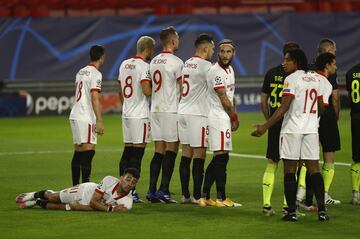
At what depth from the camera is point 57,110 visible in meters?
34.6

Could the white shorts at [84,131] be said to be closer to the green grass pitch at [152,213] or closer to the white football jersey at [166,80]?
the white football jersey at [166,80]

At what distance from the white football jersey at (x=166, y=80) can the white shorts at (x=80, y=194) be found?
2123 millimetres

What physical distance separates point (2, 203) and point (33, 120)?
733 inches

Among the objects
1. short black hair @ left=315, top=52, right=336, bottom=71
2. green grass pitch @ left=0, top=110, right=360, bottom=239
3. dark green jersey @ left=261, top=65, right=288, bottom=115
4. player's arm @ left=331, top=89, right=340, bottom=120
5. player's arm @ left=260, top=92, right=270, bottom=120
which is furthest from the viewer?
player's arm @ left=331, top=89, right=340, bottom=120

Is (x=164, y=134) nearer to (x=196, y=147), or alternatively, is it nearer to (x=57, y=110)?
(x=196, y=147)

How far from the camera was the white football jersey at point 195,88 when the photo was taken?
14.7 metres

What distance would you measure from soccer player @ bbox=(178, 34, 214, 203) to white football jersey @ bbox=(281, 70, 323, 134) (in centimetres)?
212

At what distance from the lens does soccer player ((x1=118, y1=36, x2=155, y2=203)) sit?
1510 cm

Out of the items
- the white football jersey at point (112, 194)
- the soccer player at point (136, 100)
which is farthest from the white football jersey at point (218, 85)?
the white football jersey at point (112, 194)

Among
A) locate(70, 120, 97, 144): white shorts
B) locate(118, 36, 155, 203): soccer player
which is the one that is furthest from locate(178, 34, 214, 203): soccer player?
locate(70, 120, 97, 144): white shorts

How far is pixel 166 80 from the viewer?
595 inches

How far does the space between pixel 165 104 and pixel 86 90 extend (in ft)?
3.98

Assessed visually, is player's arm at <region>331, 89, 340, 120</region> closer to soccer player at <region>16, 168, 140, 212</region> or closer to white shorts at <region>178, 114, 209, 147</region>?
white shorts at <region>178, 114, 209, 147</region>

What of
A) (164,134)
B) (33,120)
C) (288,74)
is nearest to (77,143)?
(164,134)
